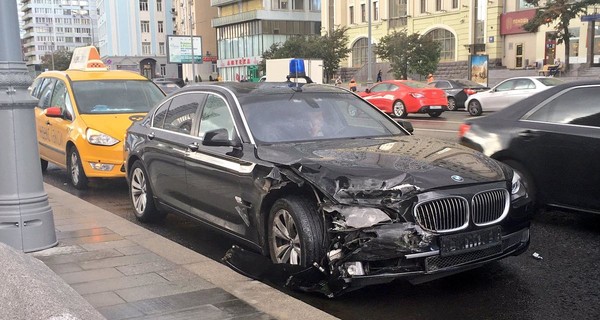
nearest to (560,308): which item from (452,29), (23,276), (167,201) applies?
(23,276)

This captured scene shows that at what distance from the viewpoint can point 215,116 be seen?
235 inches

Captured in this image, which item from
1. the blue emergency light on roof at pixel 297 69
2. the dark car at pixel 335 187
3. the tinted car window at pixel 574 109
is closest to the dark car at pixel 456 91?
the tinted car window at pixel 574 109

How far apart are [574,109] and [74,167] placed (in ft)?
23.2

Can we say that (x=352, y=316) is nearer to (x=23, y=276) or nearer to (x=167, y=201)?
(x=23, y=276)

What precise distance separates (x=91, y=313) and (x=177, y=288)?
1336 mm

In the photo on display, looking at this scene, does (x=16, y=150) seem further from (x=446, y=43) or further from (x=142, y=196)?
(x=446, y=43)

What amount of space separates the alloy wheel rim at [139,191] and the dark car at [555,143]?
386 cm

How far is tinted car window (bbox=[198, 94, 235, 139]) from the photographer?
5.71 m

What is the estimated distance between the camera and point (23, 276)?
3326mm

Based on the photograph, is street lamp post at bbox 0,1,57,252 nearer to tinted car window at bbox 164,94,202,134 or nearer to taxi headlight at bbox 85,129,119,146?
tinted car window at bbox 164,94,202,134

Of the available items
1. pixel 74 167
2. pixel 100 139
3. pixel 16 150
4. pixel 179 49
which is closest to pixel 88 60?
pixel 74 167

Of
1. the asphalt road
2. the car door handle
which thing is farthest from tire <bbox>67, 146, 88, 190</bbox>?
the car door handle

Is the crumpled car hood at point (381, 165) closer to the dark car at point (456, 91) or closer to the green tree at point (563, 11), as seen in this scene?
the dark car at point (456, 91)

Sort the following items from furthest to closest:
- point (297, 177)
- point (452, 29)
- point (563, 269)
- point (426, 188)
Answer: point (452, 29) < point (563, 269) < point (297, 177) < point (426, 188)
